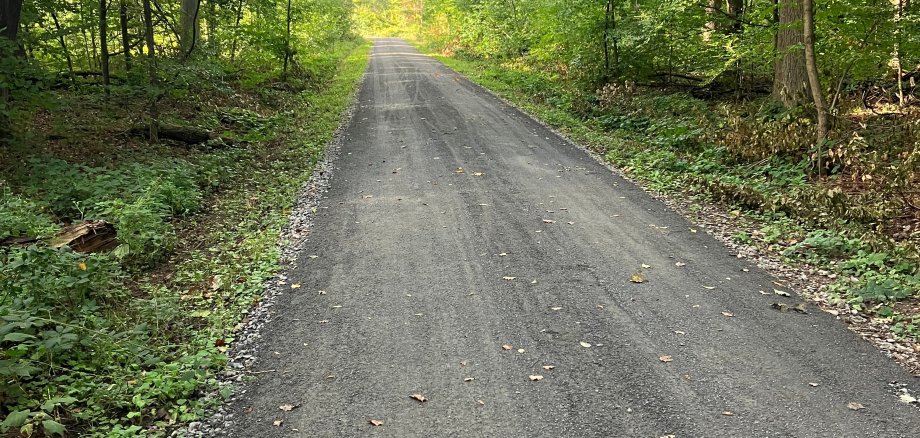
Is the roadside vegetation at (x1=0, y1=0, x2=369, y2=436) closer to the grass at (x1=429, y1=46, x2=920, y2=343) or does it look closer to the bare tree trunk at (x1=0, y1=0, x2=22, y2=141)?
the bare tree trunk at (x1=0, y1=0, x2=22, y2=141)

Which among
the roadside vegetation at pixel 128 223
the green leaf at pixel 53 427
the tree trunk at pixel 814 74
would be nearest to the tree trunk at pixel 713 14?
the tree trunk at pixel 814 74

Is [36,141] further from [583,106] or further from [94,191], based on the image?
[583,106]

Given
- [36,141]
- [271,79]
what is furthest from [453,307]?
[271,79]

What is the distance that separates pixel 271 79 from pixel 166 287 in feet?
51.0

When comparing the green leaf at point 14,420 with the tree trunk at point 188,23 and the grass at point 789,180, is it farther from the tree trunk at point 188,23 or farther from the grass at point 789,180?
the tree trunk at point 188,23

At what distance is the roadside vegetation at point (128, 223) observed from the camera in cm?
386

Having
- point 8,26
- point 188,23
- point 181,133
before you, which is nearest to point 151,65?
point 181,133

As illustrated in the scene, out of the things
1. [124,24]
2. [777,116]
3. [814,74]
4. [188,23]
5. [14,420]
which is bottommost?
[14,420]

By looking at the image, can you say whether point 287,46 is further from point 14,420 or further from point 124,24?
point 14,420

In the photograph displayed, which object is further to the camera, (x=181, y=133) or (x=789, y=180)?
(x=181, y=133)

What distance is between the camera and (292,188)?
905cm

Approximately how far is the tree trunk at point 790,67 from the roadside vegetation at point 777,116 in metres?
0.03

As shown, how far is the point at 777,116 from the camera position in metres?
10.4

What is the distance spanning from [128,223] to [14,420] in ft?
11.6
